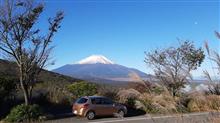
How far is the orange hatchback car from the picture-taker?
2534cm

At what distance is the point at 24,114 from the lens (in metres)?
23.6

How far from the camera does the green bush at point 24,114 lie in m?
23.3

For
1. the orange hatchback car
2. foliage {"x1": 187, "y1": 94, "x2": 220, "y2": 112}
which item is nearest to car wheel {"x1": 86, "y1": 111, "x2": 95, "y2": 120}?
the orange hatchback car

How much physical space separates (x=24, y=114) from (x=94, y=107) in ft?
13.9

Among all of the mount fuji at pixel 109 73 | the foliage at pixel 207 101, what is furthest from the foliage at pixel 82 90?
the foliage at pixel 207 101

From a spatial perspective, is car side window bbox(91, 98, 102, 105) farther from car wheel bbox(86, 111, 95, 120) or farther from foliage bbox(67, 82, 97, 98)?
foliage bbox(67, 82, 97, 98)

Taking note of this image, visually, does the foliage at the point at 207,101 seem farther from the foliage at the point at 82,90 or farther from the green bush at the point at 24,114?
the foliage at the point at 82,90

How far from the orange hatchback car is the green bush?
250 cm

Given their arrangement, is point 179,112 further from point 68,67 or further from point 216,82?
point 68,67

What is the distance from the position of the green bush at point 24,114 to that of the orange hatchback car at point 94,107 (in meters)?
2.50

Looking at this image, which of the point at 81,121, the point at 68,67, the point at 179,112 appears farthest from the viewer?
the point at 68,67

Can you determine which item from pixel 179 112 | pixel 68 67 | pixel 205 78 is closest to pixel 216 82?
pixel 205 78

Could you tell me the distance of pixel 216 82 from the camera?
19.4 feet

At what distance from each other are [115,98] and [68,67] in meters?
116
